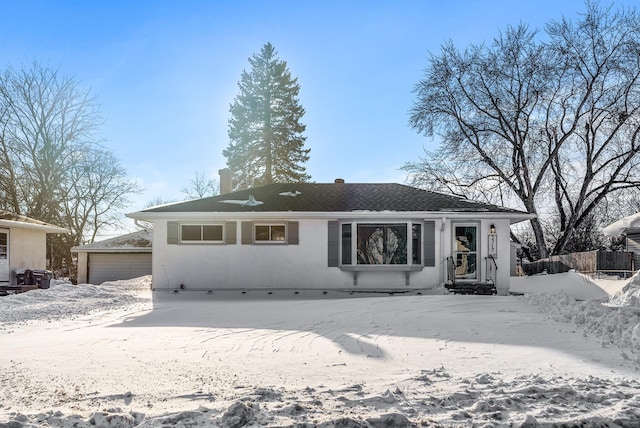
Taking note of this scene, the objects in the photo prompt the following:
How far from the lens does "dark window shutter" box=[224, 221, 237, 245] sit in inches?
544

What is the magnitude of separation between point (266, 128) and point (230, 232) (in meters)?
20.0

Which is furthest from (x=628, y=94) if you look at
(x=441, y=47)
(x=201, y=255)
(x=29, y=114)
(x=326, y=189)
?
(x=29, y=114)

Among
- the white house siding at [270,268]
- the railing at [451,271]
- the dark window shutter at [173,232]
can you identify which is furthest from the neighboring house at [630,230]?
the dark window shutter at [173,232]

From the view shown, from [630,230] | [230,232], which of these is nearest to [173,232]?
[230,232]

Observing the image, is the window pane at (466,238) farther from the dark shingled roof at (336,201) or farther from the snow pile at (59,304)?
the snow pile at (59,304)

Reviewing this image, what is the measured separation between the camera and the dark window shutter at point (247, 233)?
13.9 meters

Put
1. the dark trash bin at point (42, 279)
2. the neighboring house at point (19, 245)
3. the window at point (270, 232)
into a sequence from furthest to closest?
the neighboring house at point (19, 245) < the dark trash bin at point (42, 279) < the window at point (270, 232)

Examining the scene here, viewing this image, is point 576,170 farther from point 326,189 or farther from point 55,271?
point 55,271

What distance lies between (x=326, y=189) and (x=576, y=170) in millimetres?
13470

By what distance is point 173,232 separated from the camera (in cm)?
1383

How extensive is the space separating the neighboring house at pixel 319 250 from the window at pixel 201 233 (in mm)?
27

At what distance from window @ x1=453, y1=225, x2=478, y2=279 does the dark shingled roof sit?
0.77m

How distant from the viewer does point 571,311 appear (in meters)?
8.52

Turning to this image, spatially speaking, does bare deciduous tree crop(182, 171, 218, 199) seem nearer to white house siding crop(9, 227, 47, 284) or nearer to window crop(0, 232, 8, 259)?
white house siding crop(9, 227, 47, 284)
